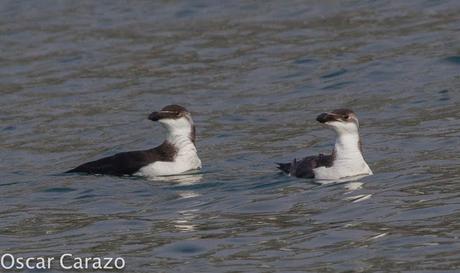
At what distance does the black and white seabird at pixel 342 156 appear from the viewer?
15.9 metres

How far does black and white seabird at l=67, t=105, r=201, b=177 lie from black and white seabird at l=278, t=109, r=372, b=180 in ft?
6.41

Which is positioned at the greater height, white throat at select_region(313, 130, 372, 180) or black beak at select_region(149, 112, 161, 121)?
black beak at select_region(149, 112, 161, 121)

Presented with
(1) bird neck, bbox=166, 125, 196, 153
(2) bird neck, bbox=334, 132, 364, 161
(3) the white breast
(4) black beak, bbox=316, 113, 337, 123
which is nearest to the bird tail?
(2) bird neck, bbox=334, 132, 364, 161

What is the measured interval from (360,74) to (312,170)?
7.81 meters

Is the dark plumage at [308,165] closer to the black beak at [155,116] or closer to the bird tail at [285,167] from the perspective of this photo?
the bird tail at [285,167]

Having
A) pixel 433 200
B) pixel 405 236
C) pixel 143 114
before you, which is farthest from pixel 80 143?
pixel 405 236

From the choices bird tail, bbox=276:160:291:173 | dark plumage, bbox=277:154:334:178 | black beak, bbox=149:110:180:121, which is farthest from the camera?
black beak, bbox=149:110:180:121

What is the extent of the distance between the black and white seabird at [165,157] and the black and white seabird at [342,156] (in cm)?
195

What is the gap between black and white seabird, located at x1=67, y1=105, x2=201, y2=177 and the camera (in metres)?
17.2

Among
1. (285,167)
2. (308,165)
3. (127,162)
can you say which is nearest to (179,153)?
(127,162)

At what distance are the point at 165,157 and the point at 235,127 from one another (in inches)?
134

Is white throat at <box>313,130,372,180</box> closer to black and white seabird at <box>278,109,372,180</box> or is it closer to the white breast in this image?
black and white seabird at <box>278,109,372,180</box>

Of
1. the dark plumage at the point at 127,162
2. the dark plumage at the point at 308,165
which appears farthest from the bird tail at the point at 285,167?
the dark plumage at the point at 127,162

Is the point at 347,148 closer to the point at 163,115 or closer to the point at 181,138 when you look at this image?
the point at 181,138
